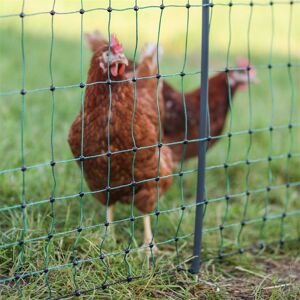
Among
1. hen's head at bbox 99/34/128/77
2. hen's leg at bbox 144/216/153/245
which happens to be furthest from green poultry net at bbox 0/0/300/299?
hen's head at bbox 99/34/128/77

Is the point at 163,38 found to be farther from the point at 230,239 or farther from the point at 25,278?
the point at 25,278

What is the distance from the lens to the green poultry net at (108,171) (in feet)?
8.63

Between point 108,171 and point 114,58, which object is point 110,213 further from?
point 114,58

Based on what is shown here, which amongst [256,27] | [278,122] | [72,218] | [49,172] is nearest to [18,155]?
[49,172]

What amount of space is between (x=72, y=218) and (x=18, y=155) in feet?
2.37

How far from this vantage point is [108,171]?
2.58 metres

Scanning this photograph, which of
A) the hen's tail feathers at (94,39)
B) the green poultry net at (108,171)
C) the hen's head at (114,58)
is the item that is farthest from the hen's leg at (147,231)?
the hen's tail feathers at (94,39)

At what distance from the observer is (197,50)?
7926 millimetres

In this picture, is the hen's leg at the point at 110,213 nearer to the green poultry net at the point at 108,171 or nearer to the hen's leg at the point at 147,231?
the green poultry net at the point at 108,171

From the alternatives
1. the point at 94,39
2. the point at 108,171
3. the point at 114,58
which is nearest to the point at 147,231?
the point at 108,171

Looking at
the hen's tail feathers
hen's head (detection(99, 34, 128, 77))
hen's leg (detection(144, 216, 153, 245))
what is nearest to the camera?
hen's head (detection(99, 34, 128, 77))

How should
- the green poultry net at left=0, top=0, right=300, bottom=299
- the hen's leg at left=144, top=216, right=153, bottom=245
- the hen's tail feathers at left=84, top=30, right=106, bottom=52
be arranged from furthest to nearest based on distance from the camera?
the hen's tail feathers at left=84, top=30, right=106, bottom=52, the hen's leg at left=144, top=216, right=153, bottom=245, the green poultry net at left=0, top=0, right=300, bottom=299

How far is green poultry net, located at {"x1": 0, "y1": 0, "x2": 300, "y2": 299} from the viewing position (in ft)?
8.63

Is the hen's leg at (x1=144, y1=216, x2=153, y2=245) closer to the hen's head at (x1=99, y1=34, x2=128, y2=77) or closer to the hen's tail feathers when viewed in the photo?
the hen's head at (x1=99, y1=34, x2=128, y2=77)
